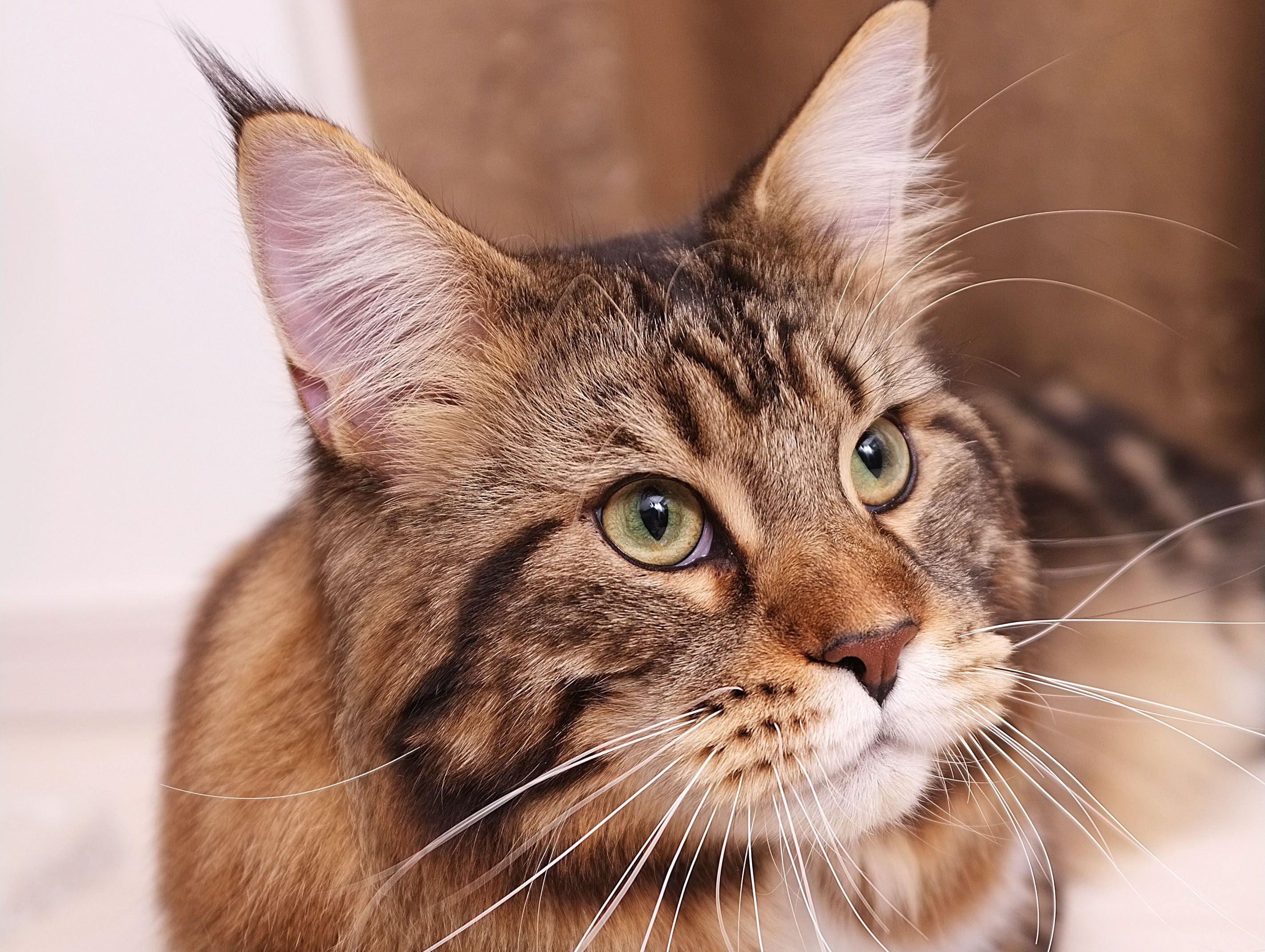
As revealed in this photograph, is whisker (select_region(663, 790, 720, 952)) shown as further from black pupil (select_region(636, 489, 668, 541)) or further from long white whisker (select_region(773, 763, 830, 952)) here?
black pupil (select_region(636, 489, 668, 541))

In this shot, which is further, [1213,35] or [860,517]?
[1213,35]

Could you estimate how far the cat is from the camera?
0.67m

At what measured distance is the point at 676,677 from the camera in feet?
2.19

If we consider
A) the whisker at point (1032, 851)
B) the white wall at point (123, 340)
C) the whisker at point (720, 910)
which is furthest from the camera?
the white wall at point (123, 340)

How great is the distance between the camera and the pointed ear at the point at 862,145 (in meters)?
0.80

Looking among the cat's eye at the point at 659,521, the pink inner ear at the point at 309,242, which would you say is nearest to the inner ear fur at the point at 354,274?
the pink inner ear at the point at 309,242

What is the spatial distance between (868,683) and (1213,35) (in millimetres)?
1101

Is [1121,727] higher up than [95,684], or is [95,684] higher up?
[95,684]

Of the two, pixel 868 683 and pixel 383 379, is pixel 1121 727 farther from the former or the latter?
pixel 383 379

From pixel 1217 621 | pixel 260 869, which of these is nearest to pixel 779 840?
pixel 260 869

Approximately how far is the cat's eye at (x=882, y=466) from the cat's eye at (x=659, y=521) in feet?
0.46

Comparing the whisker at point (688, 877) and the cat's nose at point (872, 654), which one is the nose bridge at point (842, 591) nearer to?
the cat's nose at point (872, 654)

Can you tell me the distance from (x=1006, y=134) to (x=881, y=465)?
0.84 m

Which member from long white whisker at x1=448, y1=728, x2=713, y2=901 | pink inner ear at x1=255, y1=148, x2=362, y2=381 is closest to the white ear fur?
pink inner ear at x1=255, y1=148, x2=362, y2=381
